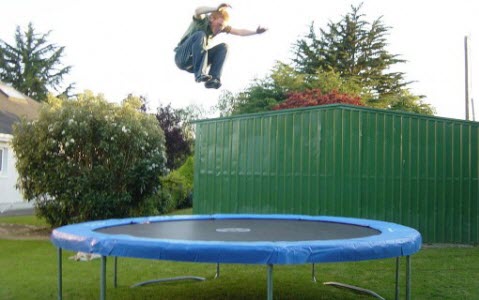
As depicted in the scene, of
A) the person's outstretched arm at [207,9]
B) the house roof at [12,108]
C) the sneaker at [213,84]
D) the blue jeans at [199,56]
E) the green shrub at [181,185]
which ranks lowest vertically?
the green shrub at [181,185]

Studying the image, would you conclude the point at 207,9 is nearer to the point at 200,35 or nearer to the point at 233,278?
the point at 200,35

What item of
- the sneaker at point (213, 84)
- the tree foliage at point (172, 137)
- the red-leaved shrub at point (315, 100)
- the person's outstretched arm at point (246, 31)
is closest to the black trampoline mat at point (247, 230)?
the sneaker at point (213, 84)

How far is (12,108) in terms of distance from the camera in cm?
1555

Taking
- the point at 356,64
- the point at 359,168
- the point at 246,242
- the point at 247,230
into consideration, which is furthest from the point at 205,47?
the point at 356,64

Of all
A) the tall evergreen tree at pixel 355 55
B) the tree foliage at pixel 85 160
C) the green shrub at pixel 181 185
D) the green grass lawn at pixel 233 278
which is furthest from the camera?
the tall evergreen tree at pixel 355 55

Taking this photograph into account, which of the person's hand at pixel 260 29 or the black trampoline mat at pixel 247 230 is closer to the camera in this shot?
the black trampoline mat at pixel 247 230

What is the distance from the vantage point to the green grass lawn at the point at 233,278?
4109 millimetres

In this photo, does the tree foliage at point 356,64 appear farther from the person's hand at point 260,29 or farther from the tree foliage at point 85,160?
the person's hand at point 260,29

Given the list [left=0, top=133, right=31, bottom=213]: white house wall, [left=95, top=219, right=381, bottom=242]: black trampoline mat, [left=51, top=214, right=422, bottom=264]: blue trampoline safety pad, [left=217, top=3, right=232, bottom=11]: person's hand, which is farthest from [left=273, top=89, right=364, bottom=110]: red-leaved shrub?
[left=217, top=3, right=232, bottom=11]: person's hand

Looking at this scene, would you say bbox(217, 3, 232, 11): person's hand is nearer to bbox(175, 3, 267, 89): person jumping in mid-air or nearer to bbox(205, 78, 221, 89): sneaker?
bbox(175, 3, 267, 89): person jumping in mid-air

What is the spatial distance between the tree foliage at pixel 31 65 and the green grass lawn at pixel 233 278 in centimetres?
2243

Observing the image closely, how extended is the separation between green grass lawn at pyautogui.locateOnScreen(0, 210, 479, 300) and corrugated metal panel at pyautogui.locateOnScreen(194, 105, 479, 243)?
0.81 m

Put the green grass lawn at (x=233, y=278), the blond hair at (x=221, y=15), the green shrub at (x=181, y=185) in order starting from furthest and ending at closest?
the green shrub at (x=181, y=185), the green grass lawn at (x=233, y=278), the blond hair at (x=221, y=15)

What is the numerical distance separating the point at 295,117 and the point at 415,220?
2.04 meters
